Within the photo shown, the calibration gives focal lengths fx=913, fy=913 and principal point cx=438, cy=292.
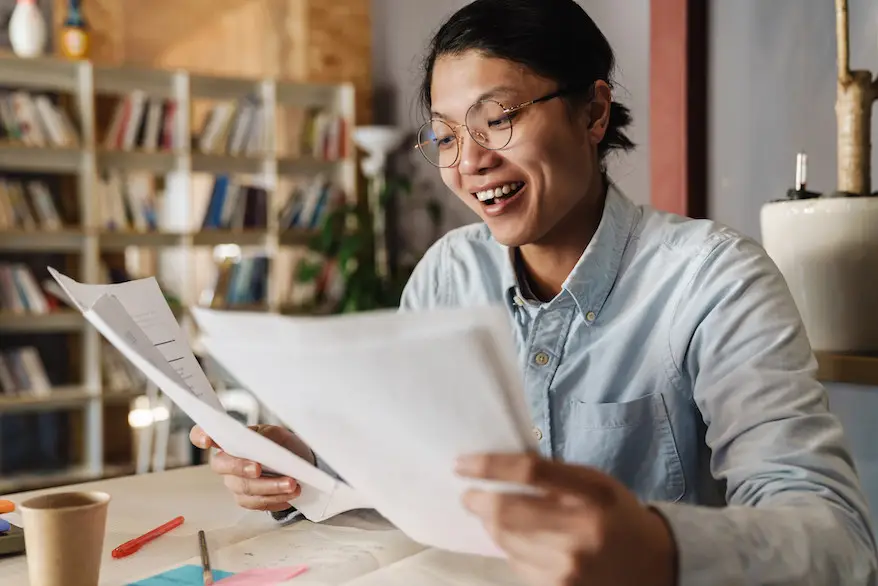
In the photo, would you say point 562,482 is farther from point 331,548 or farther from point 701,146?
point 701,146

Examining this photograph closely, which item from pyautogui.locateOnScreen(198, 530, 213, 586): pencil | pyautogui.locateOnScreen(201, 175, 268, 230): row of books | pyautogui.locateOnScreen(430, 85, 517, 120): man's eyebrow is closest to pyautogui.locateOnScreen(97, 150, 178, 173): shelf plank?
pyautogui.locateOnScreen(201, 175, 268, 230): row of books

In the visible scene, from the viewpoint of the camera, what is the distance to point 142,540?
1.07 meters

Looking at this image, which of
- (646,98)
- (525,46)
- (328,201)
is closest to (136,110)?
(328,201)

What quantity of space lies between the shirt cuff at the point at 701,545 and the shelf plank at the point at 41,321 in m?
3.90

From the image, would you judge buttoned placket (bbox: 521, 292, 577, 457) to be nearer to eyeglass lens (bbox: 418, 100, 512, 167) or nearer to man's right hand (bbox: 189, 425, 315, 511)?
eyeglass lens (bbox: 418, 100, 512, 167)

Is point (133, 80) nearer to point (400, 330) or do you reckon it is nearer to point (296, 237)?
point (296, 237)

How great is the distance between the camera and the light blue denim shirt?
0.78 metres

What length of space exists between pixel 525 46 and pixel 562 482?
0.74 meters

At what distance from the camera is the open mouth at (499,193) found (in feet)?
4.04

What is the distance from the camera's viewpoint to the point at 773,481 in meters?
0.86

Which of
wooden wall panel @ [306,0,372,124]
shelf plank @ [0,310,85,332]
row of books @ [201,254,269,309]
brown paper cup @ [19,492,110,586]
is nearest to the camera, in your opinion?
brown paper cup @ [19,492,110,586]

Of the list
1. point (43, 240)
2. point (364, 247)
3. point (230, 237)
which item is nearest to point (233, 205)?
point (230, 237)

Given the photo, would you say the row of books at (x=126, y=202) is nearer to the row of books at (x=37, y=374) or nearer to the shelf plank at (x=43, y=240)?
the shelf plank at (x=43, y=240)

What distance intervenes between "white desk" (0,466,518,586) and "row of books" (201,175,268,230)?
323 cm
